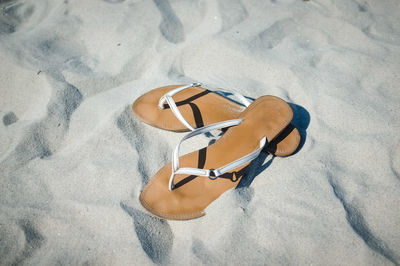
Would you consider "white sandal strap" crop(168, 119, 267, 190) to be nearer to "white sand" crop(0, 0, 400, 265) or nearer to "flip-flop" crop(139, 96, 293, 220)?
"flip-flop" crop(139, 96, 293, 220)

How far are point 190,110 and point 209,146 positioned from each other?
0.95ft

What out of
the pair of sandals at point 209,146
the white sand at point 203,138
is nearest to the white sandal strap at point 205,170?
the pair of sandals at point 209,146

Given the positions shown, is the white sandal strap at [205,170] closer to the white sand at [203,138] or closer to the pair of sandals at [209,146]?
the pair of sandals at [209,146]

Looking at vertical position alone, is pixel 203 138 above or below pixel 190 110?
below

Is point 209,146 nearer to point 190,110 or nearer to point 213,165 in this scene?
point 213,165

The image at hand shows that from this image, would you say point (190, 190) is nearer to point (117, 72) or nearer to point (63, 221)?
point (63, 221)

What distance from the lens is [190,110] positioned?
161cm

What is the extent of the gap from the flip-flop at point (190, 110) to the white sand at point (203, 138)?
8 centimetres

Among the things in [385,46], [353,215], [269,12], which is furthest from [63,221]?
[385,46]

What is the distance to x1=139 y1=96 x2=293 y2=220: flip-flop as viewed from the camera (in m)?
1.23

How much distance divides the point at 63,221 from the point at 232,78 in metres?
1.38

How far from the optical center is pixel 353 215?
1.23 metres

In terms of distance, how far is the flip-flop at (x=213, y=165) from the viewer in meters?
1.23

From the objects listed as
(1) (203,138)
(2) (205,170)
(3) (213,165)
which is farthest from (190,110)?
(2) (205,170)
